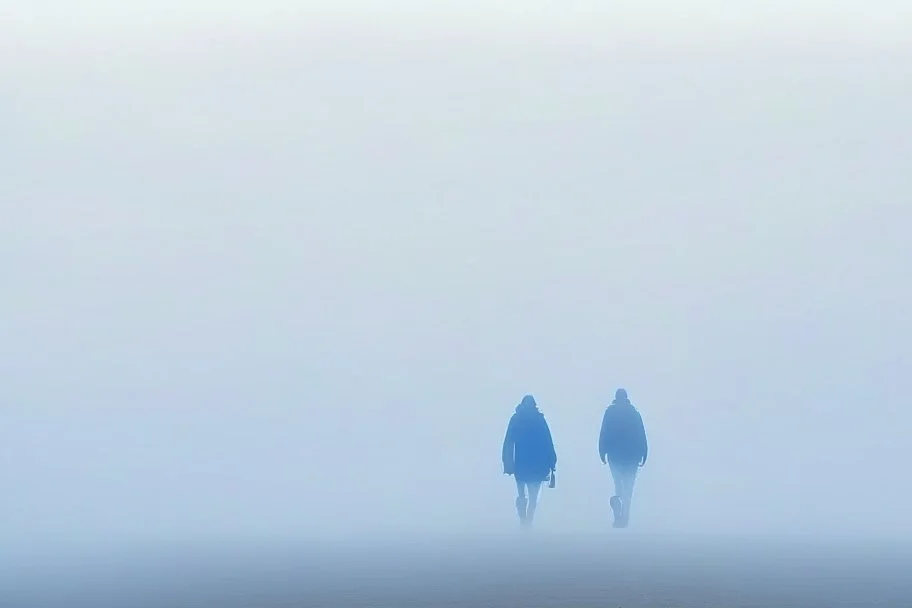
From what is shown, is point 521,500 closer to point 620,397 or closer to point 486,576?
point 620,397

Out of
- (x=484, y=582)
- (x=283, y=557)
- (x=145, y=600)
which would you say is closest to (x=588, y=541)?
(x=283, y=557)

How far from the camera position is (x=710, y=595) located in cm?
1909

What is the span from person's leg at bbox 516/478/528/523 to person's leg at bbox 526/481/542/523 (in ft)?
0.32

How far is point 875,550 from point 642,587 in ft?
51.1

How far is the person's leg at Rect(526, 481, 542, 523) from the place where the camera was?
108ft

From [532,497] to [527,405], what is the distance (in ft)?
6.25

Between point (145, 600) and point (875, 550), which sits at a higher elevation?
point (875, 550)

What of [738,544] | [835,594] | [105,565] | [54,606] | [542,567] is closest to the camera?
[54,606]

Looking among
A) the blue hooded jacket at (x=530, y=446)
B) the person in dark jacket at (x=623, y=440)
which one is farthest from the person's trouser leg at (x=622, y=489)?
the blue hooded jacket at (x=530, y=446)

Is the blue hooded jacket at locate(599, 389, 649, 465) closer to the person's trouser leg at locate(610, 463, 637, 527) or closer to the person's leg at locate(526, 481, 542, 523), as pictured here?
the person's trouser leg at locate(610, 463, 637, 527)

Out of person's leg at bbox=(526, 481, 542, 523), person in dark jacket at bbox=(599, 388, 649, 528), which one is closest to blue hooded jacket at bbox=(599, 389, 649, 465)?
person in dark jacket at bbox=(599, 388, 649, 528)

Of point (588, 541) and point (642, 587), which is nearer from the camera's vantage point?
point (642, 587)

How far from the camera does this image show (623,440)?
3183 cm

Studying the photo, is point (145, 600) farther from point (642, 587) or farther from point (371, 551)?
point (371, 551)
